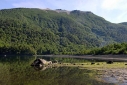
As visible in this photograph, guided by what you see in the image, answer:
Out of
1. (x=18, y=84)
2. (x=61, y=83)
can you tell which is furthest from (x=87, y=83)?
(x=18, y=84)

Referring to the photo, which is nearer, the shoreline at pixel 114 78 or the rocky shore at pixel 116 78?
the rocky shore at pixel 116 78

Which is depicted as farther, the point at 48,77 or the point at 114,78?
the point at 48,77

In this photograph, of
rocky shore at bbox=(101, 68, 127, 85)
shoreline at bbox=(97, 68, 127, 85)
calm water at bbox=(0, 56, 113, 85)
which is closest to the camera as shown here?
rocky shore at bbox=(101, 68, 127, 85)

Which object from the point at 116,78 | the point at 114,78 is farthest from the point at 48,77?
the point at 116,78

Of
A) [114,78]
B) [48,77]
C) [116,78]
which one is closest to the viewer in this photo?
[116,78]

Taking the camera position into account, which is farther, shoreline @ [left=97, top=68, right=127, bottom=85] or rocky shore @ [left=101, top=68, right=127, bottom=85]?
shoreline @ [left=97, top=68, right=127, bottom=85]

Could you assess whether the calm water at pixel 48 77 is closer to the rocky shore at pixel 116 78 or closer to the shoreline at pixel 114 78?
the shoreline at pixel 114 78

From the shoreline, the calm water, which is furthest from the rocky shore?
the calm water

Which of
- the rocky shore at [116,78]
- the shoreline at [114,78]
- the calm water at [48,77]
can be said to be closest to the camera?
the rocky shore at [116,78]

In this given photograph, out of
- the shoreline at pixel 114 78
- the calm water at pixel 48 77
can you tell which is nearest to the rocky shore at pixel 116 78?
the shoreline at pixel 114 78

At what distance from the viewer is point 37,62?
74.2 meters

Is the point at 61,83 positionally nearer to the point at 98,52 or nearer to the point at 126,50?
the point at 126,50

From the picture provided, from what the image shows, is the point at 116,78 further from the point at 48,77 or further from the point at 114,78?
the point at 48,77

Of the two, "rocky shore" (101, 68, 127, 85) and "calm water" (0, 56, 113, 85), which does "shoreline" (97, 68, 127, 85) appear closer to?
"rocky shore" (101, 68, 127, 85)
